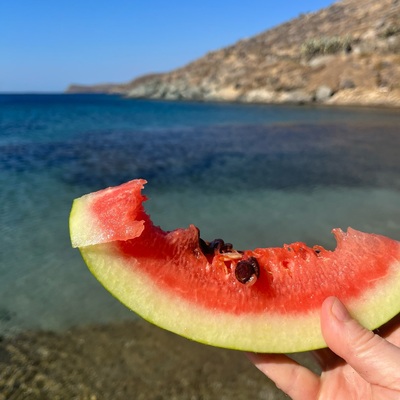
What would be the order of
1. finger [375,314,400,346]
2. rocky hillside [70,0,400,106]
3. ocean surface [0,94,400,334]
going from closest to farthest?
finger [375,314,400,346]
ocean surface [0,94,400,334]
rocky hillside [70,0,400,106]

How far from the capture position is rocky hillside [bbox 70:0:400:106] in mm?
36375

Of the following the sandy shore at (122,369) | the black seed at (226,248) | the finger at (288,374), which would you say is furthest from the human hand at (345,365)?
the sandy shore at (122,369)

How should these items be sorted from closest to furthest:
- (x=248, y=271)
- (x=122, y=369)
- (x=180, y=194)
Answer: (x=248, y=271) < (x=122, y=369) < (x=180, y=194)

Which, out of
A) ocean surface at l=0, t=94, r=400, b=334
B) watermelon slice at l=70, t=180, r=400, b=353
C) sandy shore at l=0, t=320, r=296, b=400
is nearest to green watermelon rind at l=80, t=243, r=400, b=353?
watermelon slice at l=70, t=180, r=400, b=353

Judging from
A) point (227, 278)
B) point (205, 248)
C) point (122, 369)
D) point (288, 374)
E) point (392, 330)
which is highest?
point (205, 248)

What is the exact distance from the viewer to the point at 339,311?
1.78m

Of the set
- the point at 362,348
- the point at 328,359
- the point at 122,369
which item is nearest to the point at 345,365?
the point at 328,359

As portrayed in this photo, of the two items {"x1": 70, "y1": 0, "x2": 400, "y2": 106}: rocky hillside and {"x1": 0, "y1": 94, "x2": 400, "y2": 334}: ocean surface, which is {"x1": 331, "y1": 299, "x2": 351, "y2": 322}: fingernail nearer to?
{"x1": 0, "y1": 94, "x2": 400, "y2": 334}: ocean surface

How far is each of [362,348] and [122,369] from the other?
2.48m

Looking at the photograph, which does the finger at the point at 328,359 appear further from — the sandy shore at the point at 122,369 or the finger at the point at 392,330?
the sandy shore at the point at 122,369

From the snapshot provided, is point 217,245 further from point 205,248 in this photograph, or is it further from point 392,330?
point 392,330

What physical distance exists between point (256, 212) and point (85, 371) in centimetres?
464

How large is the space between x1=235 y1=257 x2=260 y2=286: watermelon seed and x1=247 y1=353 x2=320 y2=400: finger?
0.58 metres

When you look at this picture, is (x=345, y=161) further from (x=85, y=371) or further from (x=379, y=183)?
(x=85, y=371)
